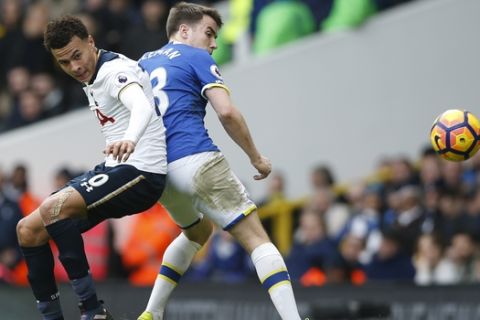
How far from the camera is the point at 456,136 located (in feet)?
31.6

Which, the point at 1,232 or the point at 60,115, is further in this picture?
the point at 60,115

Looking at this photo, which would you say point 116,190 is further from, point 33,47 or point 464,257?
point 33,47

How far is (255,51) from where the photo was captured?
1711 centimetres

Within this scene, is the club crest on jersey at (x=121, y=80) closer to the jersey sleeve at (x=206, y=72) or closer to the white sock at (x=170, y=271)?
the jersey sleeve at (x=206, y=72)

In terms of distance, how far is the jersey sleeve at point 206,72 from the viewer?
28.6 ft

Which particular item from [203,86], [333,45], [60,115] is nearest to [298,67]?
[333,45]

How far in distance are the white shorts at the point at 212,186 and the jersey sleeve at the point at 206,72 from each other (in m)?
0.44

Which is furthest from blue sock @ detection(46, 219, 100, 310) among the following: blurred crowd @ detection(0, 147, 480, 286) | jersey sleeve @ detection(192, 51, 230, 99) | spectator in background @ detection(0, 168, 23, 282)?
spectator in background @ detection(0, 168, 23, 282)

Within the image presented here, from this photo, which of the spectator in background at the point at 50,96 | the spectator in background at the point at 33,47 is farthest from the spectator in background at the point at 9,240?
the spectator in background at the point at 33,47

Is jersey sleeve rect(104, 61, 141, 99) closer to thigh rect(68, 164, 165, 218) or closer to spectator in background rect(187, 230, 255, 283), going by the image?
thigh rect(68, 164, 165, 218)

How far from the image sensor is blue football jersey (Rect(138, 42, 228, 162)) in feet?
28.7

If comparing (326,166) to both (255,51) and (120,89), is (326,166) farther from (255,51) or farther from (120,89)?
(120,89)

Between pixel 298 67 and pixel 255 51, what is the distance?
0.93 metres

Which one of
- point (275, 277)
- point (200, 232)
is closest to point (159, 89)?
point (200, 232)
